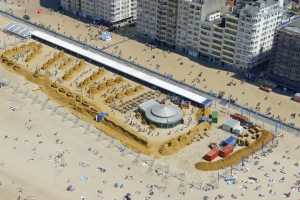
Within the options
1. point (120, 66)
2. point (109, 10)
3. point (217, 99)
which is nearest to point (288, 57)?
point (217, 99)

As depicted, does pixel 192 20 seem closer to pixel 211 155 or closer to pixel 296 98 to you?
pixel 296 98

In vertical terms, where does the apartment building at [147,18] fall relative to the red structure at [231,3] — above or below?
below

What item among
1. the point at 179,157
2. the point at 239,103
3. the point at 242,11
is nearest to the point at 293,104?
the point at 239,103

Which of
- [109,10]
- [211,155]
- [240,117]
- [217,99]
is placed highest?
[109,10]

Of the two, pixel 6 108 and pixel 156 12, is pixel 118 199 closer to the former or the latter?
pixel 6 108

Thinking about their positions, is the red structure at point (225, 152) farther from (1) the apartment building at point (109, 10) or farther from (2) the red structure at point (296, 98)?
(1) the apartment building at point (109, 10)

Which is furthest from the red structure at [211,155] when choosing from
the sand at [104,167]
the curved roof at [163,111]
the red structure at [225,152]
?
the curved roof at [163,111]
